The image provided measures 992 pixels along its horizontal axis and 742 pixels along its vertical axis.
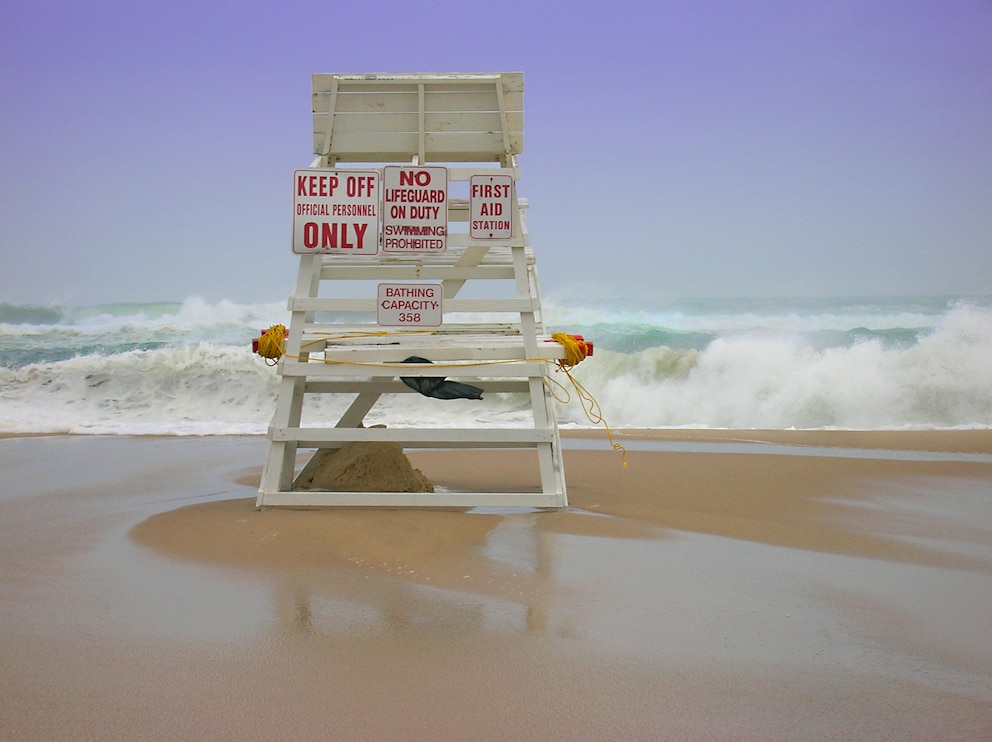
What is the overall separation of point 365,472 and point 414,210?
6.03 feet

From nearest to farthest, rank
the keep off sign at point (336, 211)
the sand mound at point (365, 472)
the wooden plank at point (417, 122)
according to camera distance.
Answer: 1. the keep off sign at point (336, 211)
2. the wooden plank at point (417, 122)
3. the sand mound at point (365, 472)

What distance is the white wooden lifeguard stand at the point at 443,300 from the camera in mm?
6148

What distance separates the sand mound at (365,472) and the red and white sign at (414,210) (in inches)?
58.9

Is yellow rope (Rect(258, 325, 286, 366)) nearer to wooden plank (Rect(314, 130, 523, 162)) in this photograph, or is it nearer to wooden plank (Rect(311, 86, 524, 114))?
wooden plank (Rect(314, 130, 523, 162))

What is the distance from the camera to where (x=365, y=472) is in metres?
→ 6.79

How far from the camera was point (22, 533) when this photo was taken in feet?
18.6

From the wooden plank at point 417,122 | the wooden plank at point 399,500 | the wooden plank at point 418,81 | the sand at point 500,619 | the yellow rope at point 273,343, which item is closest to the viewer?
the sand at point 500,619

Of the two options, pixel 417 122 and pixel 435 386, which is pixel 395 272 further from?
pixel 417 122

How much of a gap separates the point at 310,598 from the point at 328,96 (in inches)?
144

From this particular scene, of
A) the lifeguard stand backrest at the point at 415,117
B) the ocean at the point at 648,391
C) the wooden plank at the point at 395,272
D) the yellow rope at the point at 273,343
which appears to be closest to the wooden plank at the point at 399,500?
the yellow rope at the point at 273,343

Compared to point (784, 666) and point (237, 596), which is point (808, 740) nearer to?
point (784, 666)

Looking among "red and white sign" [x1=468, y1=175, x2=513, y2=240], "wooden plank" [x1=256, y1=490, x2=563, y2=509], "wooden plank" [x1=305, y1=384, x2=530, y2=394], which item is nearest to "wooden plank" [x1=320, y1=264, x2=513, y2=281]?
"red and white sign" [x1=468, y1=175, x2=513, y2=240]

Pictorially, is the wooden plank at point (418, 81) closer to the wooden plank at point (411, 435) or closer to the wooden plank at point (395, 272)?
the wooden plank at point (395, 272)

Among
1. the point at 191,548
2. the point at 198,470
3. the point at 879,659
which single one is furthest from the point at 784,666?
the point at 198,470
